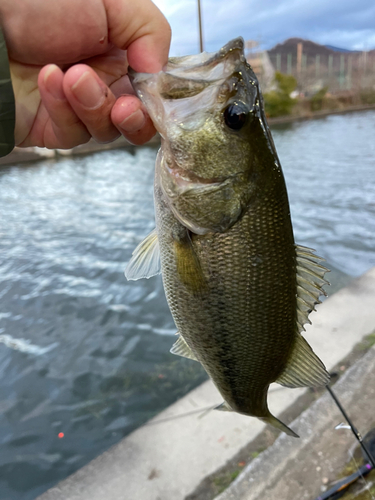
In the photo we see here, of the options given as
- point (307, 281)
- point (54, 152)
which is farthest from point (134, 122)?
point (54, 152)

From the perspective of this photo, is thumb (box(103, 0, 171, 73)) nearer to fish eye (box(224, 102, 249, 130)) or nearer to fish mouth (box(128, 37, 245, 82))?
fish mouth (box(128, 37, 245, 82))

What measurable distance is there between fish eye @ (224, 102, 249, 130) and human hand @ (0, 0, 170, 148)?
0.97ft

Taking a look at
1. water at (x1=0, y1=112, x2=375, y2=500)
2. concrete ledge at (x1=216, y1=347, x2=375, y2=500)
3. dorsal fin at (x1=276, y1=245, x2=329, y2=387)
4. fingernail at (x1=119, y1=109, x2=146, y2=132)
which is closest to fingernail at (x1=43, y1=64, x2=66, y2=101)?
fingernail at (x1=119, y1=109, x2=146, y2=132)

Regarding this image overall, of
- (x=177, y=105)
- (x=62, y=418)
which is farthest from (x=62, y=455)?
(x=177, y=105)

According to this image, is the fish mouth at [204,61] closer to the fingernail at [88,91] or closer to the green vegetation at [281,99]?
the fingernail at [88,91]

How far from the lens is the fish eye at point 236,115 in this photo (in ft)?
3.81

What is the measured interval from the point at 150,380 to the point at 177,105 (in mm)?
3256

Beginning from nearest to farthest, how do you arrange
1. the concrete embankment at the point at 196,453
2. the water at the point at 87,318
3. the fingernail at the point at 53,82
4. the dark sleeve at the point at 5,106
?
the fingernail at the point at 53,82 < the dark sleeve at the point at 5,106 < the concrete embankment at the point at 196,453 < the water at the point at 87,318

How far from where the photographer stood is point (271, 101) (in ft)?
127

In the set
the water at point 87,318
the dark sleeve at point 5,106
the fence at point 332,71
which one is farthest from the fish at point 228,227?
the fence at point 332,71

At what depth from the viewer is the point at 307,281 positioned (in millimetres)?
1329

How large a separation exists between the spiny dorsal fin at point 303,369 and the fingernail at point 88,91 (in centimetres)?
113

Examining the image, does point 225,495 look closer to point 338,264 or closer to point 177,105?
point 177,105

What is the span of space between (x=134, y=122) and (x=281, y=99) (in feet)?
142
